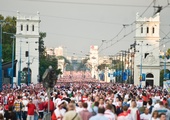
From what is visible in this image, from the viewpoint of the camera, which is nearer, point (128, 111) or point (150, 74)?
point (128, 111)

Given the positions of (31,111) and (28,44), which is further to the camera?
(28,44)

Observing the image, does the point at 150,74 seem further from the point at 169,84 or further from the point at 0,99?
the point at 0,99

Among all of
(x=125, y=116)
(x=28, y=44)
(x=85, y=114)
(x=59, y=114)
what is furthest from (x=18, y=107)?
(x=28, y=44)

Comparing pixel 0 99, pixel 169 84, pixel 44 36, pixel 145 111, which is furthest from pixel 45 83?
pixel 44 36

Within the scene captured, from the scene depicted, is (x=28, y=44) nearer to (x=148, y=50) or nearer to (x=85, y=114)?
(x=148, y=50)

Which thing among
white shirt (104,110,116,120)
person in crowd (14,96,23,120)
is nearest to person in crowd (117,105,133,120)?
white shirt (104,110,116,120)

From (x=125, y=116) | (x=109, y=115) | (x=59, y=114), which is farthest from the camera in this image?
(x=59, y=114)

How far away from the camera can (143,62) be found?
130m

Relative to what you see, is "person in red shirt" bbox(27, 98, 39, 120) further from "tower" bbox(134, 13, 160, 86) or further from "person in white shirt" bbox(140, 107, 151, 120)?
"tower" bbox(134, 13, 160, 86)

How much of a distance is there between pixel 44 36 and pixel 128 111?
13563 centimetres

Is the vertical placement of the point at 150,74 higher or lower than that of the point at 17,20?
lower

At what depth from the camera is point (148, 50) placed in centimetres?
13250

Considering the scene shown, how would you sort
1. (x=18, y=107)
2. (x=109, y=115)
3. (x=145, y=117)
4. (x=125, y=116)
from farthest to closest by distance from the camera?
(x=18, y=107)
(x=145, y=117)
(x=109, y=115)
(x=125, y=116)

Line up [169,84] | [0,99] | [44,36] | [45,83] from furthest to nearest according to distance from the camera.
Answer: [44,36] < [169,84] < [0,99] < [45,83]
